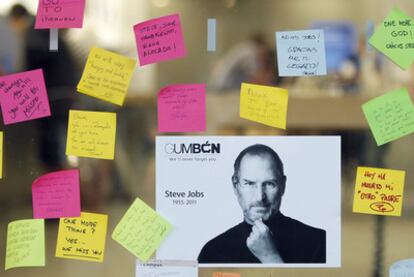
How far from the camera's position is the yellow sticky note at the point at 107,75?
7.20ft

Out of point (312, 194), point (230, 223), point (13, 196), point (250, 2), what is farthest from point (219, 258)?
point (250, 2)

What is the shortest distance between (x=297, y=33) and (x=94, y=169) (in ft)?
2.51

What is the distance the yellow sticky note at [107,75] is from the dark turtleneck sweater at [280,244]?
516 millimetres

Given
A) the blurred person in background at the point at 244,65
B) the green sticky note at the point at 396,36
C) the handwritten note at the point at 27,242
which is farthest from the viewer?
the blurred person in background at the point at 244,65

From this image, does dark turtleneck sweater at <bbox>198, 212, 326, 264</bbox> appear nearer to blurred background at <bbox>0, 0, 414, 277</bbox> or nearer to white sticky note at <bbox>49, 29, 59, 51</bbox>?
blurred background at <bbox>0, 0, 414, 277</bbox>

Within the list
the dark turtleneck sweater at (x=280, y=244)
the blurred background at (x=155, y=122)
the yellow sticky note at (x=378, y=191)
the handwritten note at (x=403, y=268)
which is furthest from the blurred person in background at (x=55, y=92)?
the handwritten note at (x=403, y=268)

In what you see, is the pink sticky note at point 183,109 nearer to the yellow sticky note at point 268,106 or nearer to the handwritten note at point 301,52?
the yellow sticky note at point 268,106

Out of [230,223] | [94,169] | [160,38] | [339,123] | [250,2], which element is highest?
[250,2]

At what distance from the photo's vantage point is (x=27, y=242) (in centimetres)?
225

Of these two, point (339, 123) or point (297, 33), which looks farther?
point (339, 123)

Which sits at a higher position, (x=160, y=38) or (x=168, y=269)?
(x=160, y=38)

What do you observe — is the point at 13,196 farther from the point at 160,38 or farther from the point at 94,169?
the point at 160,38

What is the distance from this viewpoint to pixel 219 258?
222 cm

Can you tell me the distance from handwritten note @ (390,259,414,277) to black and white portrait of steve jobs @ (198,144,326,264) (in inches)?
9.0
